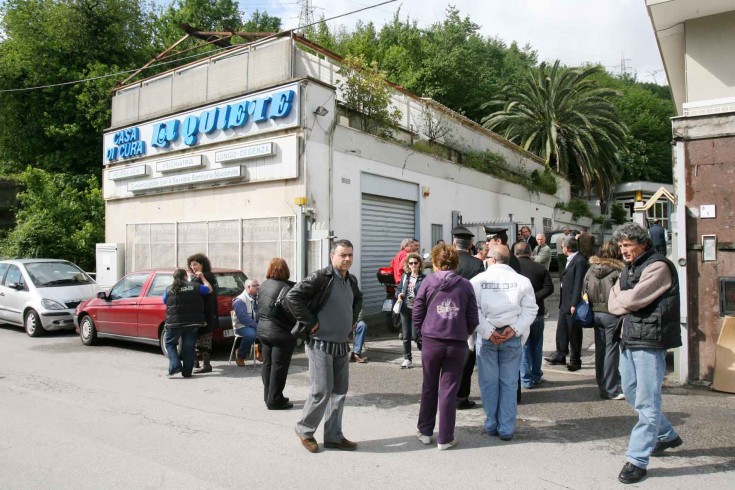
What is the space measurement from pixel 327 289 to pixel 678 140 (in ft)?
17.1

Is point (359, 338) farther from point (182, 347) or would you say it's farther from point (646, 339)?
point (646, 339)

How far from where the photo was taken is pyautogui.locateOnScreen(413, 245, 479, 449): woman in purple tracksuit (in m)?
4.64

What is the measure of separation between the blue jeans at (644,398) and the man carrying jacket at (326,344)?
225cm

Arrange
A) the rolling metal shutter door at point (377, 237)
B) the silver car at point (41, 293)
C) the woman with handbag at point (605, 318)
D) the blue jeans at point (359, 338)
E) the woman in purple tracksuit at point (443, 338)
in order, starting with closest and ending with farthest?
1. the woman in purple tracksuit at point (443, 338)
2. the woman with handbag at point (605, 318)
3. the blue jeans at point (359, 338)
4. the silver car at point (41, 293)
5. the rolling metal shutter door at point (377, 237)

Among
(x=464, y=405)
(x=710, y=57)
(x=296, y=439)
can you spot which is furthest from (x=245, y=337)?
(x=710, y=57)

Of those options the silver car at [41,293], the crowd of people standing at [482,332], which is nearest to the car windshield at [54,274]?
the silver car at [41,293]

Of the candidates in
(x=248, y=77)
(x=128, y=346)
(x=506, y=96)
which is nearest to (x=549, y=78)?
(x=506, y=96)

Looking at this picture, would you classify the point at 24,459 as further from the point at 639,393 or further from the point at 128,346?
the point at 128,346

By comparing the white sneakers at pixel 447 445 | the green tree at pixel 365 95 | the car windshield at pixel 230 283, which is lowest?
the white sneakers at pixel 447 445

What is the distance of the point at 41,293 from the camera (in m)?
11.7

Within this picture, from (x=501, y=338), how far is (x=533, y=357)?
7.46ft

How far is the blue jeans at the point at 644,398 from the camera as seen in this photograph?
157 inches

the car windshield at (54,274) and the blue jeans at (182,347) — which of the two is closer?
the blue jeans at (182,347)

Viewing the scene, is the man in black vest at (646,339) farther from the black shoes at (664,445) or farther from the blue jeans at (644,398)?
the black shoes at (664,445)
